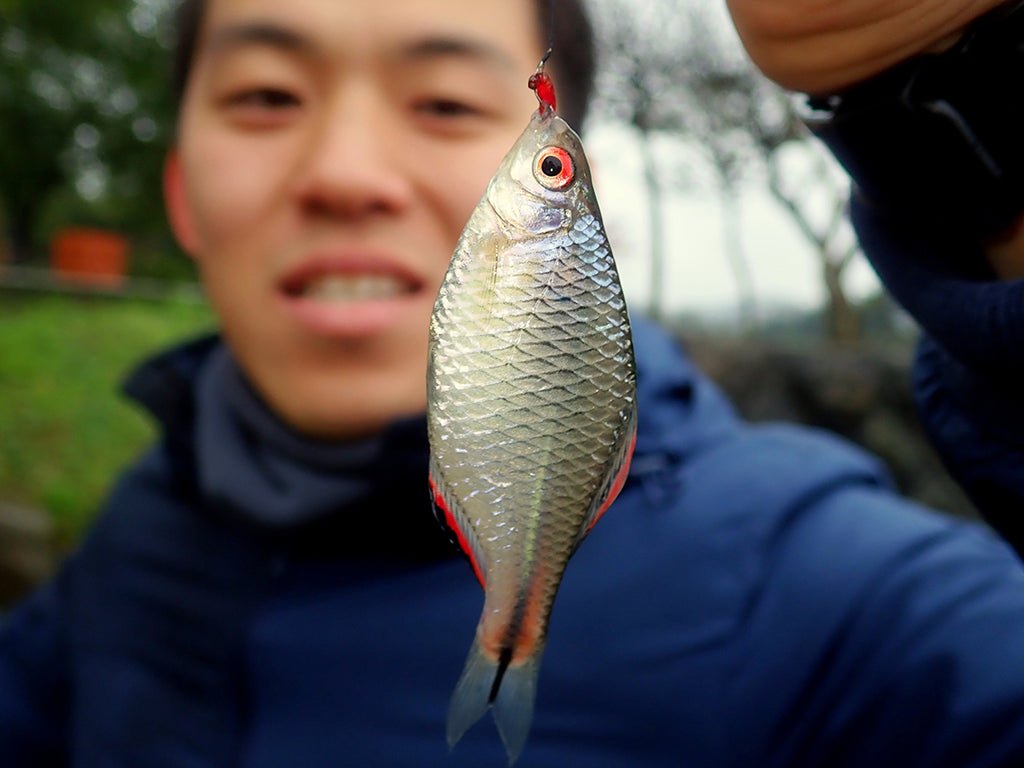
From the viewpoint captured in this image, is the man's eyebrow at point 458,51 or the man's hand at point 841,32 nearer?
the man's hand at point 841,32

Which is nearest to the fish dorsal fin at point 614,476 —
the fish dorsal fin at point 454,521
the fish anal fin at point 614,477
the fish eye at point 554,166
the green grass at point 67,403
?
the fish anal fin at point 614,477

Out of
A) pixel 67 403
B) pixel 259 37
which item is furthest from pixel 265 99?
pixel 67 403

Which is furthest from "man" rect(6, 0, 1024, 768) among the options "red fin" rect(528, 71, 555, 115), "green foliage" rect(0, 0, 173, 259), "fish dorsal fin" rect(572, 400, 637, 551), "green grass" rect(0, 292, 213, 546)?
"green foliage" rect(0, 0, 173, 259)

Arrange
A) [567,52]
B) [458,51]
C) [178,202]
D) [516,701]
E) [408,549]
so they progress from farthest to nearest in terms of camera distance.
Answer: [178,202]
[567,52]
[408,549]
[458,51]
[516,701]

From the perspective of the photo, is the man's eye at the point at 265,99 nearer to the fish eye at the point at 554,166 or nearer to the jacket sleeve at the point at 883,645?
the fish eye at the point at 554,166

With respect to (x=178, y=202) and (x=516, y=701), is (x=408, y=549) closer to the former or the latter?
(x=516, y=701)

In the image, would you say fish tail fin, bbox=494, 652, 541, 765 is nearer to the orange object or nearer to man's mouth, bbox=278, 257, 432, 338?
man's mouth, bbox=278, 257, 432, 338

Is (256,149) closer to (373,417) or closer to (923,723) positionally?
(373,417)
